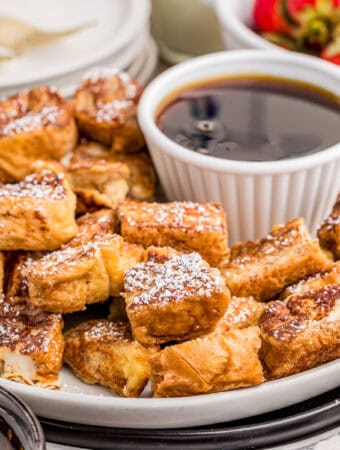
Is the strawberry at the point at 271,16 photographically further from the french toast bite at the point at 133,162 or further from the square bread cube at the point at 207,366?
the square bread cube at the point at 207,366

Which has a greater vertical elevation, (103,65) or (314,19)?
(314,19)

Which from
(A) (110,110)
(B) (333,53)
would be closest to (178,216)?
(A) (110,110)

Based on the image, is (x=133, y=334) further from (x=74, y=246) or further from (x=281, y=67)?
(x=281, y=67)

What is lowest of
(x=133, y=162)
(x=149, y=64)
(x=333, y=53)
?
(x=149, y=64)

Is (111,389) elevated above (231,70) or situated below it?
below

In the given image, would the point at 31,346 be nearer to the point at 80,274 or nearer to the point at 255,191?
the point at 80,274

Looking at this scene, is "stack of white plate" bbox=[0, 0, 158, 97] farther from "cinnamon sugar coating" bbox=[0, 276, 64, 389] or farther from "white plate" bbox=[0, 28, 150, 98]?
"cinnamon sugar coating" bbox=[0, 276, 64, 389]

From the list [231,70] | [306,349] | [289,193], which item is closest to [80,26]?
[231,70]

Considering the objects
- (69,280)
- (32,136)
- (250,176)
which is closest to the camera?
(69,280)
